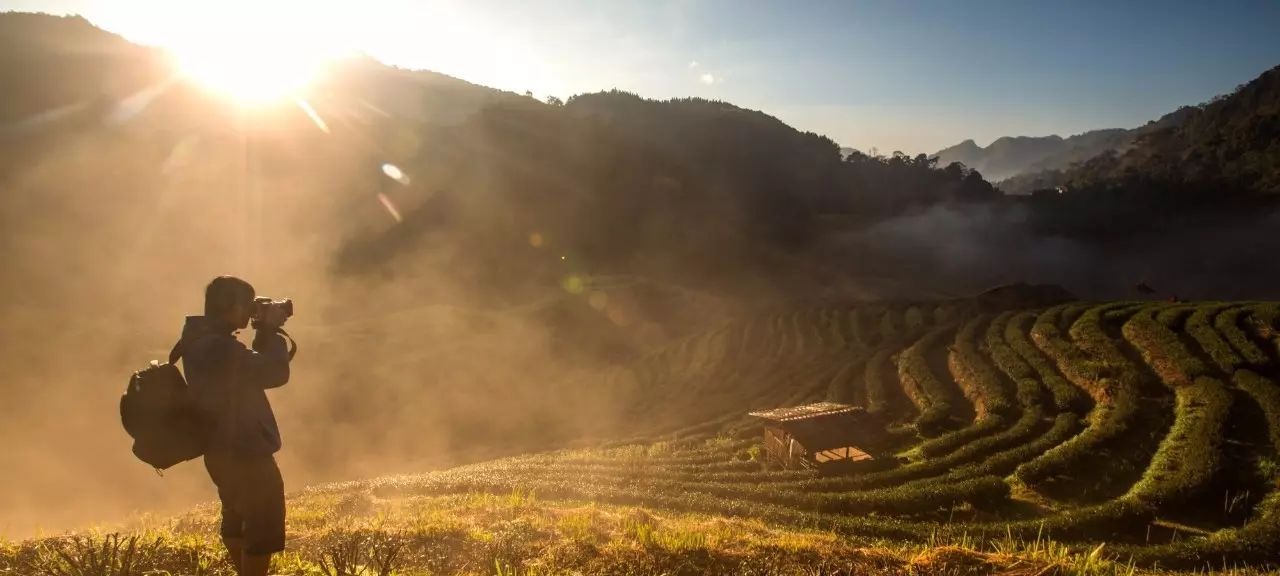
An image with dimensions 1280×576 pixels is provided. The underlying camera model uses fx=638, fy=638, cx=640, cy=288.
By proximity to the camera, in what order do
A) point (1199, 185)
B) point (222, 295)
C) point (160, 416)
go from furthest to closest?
1. point (1199, 185)
2. point (222, 295)
3. point (160, 416)

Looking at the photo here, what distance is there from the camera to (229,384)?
414 centimetres

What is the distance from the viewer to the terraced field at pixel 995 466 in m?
11.0

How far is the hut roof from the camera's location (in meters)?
20.0

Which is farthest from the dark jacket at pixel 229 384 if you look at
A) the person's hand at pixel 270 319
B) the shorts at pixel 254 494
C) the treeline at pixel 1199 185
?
the treeline at pixel 1199 185

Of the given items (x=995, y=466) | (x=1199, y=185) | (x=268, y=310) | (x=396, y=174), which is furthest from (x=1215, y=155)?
(x=268, y=310)

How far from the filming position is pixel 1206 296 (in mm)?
68250

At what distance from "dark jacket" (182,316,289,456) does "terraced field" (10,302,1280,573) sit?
80.8 inches

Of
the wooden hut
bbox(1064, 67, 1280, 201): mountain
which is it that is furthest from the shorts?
bbox(1064, 67, 1280, 201): mountain

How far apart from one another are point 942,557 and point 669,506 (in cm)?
984

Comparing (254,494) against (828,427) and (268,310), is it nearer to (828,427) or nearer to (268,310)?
(268,310)

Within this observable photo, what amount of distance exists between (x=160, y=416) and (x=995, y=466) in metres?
18.7

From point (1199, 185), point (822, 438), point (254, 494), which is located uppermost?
point (1199, 185)

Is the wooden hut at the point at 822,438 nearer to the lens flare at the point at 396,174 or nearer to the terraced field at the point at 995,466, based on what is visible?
the terraced field at the point at 995,466

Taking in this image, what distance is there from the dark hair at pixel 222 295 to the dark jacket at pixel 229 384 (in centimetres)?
9
